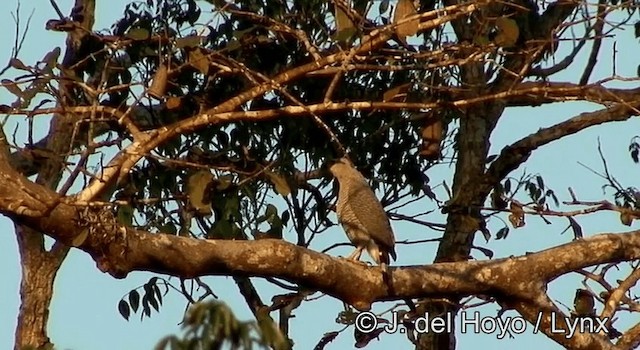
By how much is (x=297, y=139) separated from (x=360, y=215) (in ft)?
1.90

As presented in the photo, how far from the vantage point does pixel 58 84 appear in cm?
672

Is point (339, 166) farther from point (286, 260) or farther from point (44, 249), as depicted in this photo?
point (286, 260)

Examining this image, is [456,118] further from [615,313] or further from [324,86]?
[615,313]

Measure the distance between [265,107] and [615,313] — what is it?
7.71 feet

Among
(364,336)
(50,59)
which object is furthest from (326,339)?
(50,59)

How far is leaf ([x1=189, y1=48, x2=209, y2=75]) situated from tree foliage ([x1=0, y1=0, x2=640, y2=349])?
15 millimetres

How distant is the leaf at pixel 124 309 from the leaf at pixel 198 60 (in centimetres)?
199

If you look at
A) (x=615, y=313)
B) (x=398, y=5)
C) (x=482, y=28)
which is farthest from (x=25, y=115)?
(x=615, y=313)

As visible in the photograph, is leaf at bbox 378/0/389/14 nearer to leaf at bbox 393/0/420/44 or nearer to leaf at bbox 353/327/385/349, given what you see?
leaf at bbox 393/0/420/44

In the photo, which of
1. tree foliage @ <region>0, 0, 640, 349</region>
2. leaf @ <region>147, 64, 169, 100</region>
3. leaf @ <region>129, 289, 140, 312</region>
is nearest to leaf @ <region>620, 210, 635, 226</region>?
tree foliage @ <region>0, 0, 640, 349</region>

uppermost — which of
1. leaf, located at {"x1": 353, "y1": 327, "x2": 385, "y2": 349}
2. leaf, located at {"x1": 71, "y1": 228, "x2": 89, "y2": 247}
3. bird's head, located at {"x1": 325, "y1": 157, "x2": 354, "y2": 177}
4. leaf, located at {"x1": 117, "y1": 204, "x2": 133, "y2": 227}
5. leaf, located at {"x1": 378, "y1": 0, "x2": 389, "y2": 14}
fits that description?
leaf, located at {"x1": 378, "y1": 0, "x2": 389, "y2": 14}

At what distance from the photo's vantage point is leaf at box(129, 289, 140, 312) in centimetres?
799

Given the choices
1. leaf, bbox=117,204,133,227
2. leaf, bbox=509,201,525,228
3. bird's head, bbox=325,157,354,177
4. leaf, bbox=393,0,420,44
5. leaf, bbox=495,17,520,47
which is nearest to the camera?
leaf, bbox=117,204,133,227

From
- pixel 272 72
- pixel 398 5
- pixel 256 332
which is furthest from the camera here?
pixel 272 72
